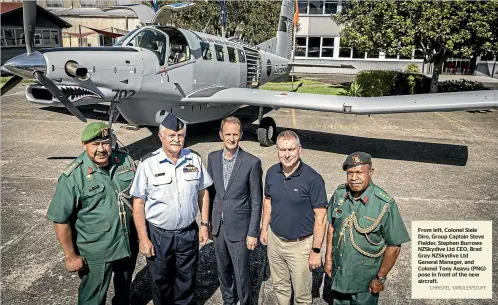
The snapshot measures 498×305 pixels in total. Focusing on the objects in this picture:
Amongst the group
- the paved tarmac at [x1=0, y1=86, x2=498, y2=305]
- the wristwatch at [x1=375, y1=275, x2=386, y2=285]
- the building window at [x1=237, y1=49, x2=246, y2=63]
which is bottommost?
the paved tarmac at [x1=0, y1=86, x2=498, y2=305]

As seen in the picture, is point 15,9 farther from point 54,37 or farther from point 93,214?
point 93,214

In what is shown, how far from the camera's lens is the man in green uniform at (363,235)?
2.85 m

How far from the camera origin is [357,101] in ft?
29.1

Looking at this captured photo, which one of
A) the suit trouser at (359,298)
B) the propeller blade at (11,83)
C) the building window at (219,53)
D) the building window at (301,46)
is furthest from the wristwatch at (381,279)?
the building window at (301,46)

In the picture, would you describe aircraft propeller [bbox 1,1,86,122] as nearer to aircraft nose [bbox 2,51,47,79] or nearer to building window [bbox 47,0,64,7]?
aircraft nose [bbox 2,51,47,79]

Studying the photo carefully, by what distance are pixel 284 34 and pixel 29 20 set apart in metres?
12.0

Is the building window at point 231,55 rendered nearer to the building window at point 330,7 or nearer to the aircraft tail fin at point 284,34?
the aircraft tail fin at point 284,34

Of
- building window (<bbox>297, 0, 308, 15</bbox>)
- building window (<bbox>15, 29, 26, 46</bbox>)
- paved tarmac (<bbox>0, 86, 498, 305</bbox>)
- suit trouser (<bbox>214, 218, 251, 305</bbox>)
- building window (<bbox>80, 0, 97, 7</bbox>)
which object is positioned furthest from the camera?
building window (<bbox>80, 0, 97, 7</bbox>)

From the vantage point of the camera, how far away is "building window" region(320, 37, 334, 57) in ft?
120

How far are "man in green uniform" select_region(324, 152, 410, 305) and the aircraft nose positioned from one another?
5343mm

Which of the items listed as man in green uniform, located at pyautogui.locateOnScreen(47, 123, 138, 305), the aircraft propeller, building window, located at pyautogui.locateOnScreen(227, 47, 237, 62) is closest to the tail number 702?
the aircraft propeller

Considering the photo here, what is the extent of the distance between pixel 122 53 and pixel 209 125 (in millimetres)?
5042

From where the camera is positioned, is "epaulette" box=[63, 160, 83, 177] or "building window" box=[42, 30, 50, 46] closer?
"epaulette" box=[63, 160, 83, 177]

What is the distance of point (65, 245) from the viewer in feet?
9.76
